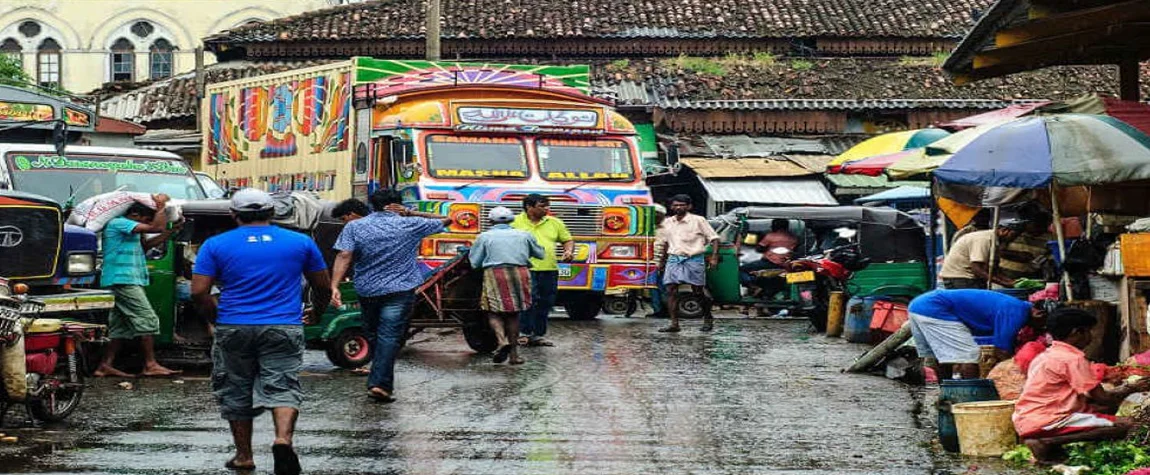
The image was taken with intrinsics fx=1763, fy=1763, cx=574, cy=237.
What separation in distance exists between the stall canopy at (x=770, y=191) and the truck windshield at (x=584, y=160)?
11.2 metres

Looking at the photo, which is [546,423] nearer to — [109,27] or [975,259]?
[975,259]

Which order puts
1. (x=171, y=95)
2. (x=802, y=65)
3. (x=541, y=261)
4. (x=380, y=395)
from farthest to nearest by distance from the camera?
(x=171, y=95), (x=802, y=65), (x=541, y=261), (x=380, y=395)

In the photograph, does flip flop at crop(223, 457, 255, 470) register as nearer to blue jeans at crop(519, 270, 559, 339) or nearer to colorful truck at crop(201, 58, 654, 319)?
blue jeans at crop(519, 270, 559, 339)

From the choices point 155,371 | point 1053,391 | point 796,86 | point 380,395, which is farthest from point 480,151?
point 796,86

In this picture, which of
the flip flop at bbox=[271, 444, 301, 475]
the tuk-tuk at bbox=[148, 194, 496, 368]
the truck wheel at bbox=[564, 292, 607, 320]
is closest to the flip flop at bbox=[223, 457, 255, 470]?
the flip flop at bbox=[271, 444, 301, 475]

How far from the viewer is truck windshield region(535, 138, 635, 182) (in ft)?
71.5

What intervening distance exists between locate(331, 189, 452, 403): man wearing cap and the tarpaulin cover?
4389mm

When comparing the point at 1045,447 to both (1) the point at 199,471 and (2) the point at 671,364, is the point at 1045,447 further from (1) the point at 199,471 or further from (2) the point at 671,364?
(2) the point at 671,364

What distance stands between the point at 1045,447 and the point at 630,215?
39.2 feet

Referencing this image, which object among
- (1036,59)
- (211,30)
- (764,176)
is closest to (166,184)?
(1036,59)

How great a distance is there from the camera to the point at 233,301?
975cm

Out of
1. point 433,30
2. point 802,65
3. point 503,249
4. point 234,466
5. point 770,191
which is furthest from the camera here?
point 802,65

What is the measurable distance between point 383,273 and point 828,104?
24420 millimetres

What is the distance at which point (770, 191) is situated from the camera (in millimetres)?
33906
